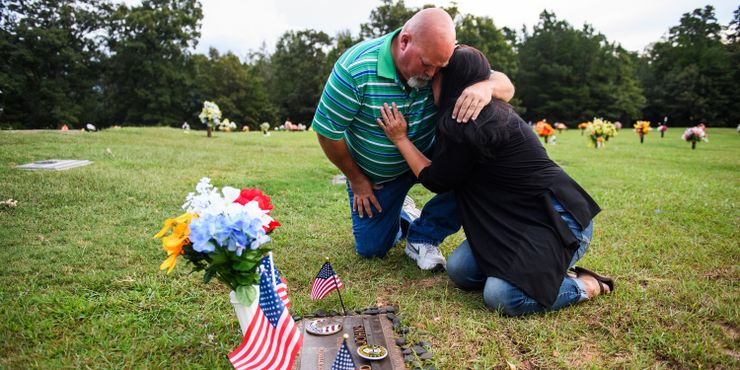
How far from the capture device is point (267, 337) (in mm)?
2217

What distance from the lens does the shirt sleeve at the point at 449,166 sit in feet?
9.29

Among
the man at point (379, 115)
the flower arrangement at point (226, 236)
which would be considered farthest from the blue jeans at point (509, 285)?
the flower arrangement at point (226, 236)

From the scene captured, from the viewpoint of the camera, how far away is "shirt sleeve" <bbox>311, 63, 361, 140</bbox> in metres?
3.20

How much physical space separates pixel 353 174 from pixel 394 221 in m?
0.57

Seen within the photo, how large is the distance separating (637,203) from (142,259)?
5784 millimetres

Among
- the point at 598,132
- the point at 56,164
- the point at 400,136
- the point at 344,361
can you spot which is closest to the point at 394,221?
the point at 400,136

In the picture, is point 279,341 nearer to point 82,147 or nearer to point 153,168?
point 153,168

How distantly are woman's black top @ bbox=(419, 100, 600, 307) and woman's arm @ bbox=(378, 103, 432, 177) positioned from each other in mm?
130

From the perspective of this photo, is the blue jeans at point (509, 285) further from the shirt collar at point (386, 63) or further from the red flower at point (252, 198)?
the red flower at point (252, 198)

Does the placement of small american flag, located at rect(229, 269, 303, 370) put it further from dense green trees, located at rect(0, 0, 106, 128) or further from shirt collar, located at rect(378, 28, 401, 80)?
dense green trees, located at rect(0, 0, 106, 128)

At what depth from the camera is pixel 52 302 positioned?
2.93 meters

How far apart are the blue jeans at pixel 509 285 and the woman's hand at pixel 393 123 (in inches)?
35.4

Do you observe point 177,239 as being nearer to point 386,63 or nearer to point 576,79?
point 386,63

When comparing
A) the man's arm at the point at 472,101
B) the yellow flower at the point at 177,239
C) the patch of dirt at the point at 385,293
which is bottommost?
the patch of dirt at the point at 385,293
